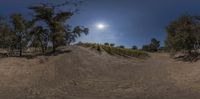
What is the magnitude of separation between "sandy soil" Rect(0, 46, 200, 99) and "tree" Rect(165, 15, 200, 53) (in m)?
6.36

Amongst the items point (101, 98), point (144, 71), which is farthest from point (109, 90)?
point (144, 71)

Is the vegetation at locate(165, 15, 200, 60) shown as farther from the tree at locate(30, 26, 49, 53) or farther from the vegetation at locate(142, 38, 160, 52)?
the vegetation at locate(142, 38, 160, 52)

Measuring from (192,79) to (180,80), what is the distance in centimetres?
94

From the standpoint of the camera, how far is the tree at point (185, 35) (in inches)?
1483

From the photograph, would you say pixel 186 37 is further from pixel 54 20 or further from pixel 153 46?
pixel 153 46

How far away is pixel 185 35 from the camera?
3766cm

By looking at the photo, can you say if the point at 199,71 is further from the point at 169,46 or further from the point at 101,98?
the point at 169,46

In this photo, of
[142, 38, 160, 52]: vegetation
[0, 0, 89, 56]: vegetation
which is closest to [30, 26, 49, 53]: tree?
[0, 0, 89, 56]: vegetation

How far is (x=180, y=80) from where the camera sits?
85.0 feet

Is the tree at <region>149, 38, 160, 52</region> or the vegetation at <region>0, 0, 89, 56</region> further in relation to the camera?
the tree at <region>149, 38, 160, 52</region>

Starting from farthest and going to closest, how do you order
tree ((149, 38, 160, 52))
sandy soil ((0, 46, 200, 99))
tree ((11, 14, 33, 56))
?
tree ((149, 38, 160, 52)), tree ((11, 14, 33, 56)), sandy soil ((0, 46, 200, 99))

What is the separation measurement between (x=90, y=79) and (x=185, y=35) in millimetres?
15116

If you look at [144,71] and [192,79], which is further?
[144,71]

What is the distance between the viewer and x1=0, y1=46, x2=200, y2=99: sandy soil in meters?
22.2
